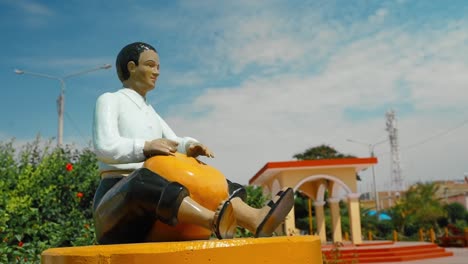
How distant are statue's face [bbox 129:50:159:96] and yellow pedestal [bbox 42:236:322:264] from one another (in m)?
1.23

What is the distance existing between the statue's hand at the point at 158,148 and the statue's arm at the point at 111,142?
0.10 ft

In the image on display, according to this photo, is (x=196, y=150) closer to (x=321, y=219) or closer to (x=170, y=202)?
(x=170, y=202)

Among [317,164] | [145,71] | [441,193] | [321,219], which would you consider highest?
[441,193]

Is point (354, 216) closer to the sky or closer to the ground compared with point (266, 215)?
closer to the sky

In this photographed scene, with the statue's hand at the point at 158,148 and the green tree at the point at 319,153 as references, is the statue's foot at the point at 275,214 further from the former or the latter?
the green tree at the point at 319,153

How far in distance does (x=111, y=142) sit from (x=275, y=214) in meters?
1.04

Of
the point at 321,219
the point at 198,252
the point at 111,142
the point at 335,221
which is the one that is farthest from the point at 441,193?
the point at 198,252

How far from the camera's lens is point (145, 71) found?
10.4 feet

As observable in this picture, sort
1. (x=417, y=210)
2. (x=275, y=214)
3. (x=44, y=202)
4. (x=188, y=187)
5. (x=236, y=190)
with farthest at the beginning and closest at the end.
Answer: (x=417, y=210) < (x=44, y=202) < (x=236, y=190) < (x=188, y=187) < (x=275, y=214)

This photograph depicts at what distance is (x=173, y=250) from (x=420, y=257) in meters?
15.6

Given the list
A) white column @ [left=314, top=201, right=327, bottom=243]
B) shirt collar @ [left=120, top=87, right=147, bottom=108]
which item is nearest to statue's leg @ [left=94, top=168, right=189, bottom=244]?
shirt collar @ [left=120, top=87, right=147, bottom=108]

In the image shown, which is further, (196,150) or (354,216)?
(354,216)

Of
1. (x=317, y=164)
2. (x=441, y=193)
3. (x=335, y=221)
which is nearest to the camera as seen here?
(x=317, y=164)

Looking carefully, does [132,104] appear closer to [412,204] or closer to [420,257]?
[420,257]
